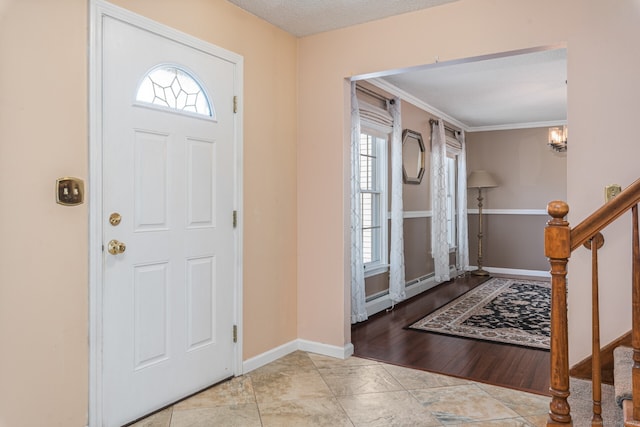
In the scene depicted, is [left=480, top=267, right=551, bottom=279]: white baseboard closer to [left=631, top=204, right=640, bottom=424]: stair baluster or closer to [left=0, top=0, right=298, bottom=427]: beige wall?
[left=631, top=204, right=640, bottom=424]: stair baluster

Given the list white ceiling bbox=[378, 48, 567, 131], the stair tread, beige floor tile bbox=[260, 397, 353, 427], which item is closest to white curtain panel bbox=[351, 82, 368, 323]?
white ceiling bbox=[378, 48, 567, 131]

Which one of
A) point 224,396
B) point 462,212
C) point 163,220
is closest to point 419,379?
point 224,396

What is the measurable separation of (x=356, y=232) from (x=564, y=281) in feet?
9.01

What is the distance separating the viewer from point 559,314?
170cm

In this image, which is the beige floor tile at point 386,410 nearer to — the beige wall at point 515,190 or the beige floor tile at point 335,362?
the beige floor tile at point 335,362

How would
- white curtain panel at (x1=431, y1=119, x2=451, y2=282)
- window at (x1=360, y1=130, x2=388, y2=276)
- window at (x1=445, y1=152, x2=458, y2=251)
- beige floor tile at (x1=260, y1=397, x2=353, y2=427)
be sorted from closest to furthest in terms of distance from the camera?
beige floor tile at (x1=260, y1=397, x2=353, y2=427) → window at (x1=360, y1=130, x2=388, y2=276) → white curtain panel at (x1=431, y1=119, x2=451, y2=282) → window at (x1=445, y1=152, x2=458, y2=251)

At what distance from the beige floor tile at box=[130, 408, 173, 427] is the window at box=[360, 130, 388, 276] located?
2.81 m

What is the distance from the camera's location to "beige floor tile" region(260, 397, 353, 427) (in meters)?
2.41

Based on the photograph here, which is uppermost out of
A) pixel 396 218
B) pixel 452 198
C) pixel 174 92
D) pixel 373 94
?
pixel 373 94

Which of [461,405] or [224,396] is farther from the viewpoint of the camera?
[224,396]

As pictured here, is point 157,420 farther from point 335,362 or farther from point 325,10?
point 325,10

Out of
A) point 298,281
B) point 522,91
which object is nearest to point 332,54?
point 298,281

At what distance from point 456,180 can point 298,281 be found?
15.1ft

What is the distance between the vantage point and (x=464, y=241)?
289 inches
